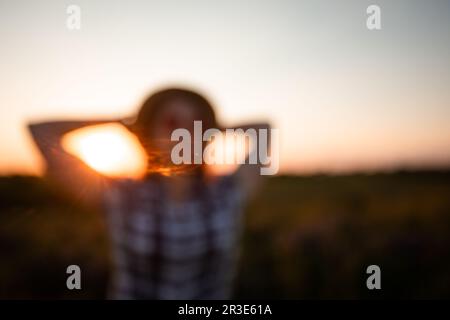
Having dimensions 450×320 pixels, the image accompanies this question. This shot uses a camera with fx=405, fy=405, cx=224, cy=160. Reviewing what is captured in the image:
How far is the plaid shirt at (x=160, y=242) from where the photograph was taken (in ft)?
4.88

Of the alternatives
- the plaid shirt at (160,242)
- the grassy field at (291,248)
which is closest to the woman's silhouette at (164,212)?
the plaid shirt at (160,242)

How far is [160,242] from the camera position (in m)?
1.49

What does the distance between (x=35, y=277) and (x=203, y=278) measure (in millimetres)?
2699

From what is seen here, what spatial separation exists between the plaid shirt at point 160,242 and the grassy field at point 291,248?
1381 millimetres

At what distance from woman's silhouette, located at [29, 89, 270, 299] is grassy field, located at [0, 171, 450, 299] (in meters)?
1.33

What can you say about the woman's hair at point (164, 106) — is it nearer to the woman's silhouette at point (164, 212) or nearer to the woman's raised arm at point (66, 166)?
the woman's silhouette at point (164, 212)

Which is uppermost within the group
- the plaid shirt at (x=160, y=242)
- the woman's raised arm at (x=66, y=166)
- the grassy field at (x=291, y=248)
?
the woman's raised arm at (x=66, y=166)

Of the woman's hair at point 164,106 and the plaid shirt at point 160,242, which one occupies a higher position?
the woman's hair at point 164,106

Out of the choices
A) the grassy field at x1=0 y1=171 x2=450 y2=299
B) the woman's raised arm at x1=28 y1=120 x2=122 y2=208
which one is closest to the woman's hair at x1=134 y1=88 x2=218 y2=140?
the woman's raised arm at x1=28 y1=120 x2=122 y2=208

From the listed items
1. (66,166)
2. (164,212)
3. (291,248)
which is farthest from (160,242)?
(291,248)

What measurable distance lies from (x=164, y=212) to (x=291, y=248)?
2.87 meters

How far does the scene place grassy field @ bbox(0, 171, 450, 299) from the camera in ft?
11.3
